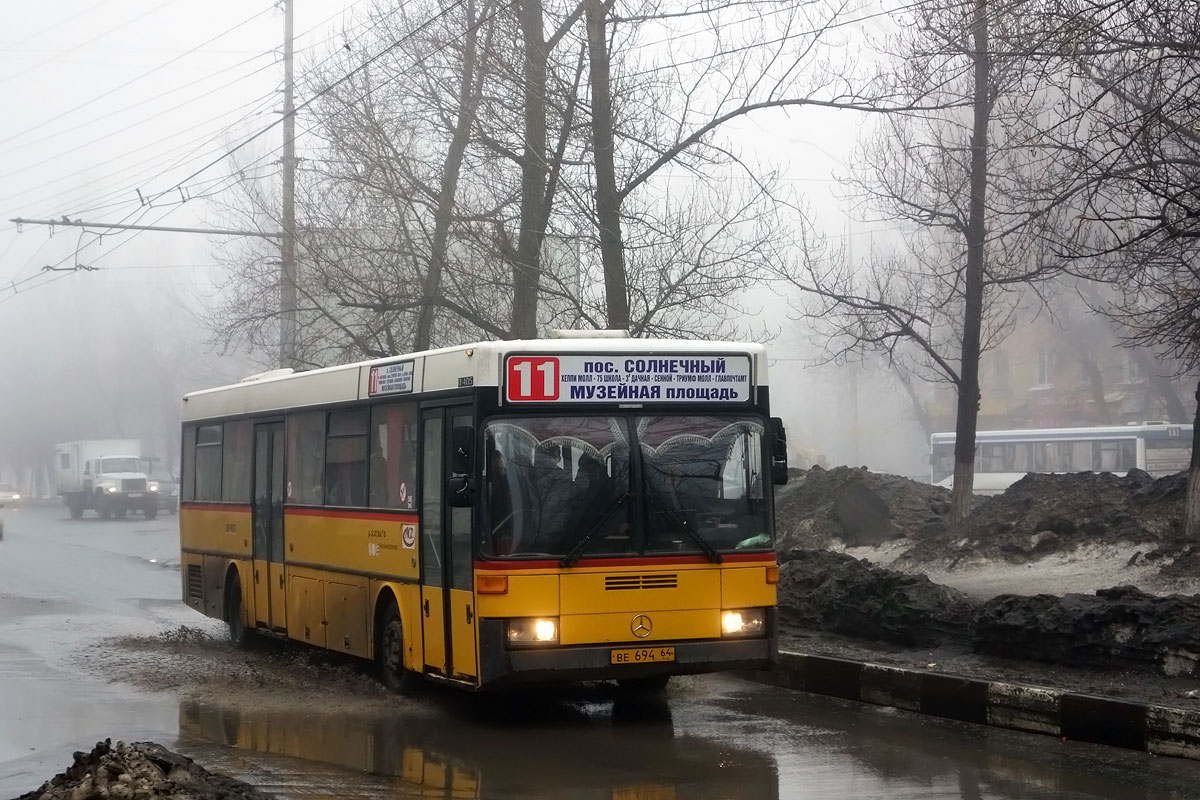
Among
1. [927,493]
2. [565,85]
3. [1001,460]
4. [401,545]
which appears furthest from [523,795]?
[1001,460]

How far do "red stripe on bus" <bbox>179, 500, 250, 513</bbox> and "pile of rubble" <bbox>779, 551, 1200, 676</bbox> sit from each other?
225 inches

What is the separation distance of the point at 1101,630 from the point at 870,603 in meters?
2.73

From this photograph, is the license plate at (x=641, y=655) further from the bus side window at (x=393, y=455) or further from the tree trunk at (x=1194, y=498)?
the tree trunk at (x=1194, y=498)

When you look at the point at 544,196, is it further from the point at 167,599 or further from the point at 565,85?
the point at 167,599

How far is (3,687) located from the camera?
1259cm

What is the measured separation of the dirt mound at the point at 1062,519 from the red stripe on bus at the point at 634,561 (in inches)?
329

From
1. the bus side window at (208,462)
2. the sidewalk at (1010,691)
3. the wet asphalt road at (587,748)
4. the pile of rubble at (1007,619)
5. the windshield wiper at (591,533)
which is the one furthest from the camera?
the bus side window at (208,462)

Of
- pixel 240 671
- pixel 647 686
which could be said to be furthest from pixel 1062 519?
pixel 240 671

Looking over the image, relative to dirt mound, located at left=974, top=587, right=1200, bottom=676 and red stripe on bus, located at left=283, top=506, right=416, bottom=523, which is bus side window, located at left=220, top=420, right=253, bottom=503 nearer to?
red stripe on bus, located at left=283, top=506, right=416, bottom=523

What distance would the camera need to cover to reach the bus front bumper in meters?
9.80

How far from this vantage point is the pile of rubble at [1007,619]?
34.2 feet

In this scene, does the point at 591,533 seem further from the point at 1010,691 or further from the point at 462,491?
the point at 1010,691

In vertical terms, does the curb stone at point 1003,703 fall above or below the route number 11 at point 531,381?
below

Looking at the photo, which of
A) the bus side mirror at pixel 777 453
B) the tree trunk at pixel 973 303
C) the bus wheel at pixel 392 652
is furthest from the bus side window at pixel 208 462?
the tree trunk at pixel 973 303
